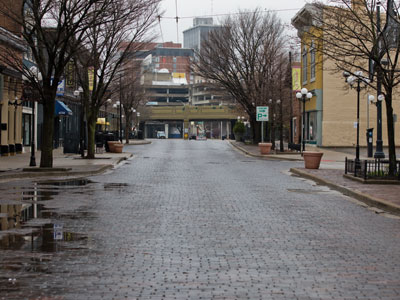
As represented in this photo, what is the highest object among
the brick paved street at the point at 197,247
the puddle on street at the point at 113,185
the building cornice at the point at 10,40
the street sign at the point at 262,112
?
the building cornice at the point at 10,40

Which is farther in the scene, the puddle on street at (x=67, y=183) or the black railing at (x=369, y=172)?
the black railing at (x=369, y=172)

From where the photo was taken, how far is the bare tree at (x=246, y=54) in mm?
52969

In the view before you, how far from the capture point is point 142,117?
358 ft

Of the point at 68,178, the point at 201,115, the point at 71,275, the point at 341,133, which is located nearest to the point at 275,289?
the point at 71,275

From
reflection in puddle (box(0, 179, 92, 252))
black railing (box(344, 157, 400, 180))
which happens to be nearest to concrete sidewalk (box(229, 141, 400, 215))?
black railing (box(344, 157, 400, 180))

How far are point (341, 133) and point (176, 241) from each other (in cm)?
4678

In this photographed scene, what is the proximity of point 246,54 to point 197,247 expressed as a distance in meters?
48.0

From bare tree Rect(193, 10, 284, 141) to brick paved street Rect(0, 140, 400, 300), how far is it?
36.9 metres

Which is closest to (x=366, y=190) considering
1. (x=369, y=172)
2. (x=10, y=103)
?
(x=369, y=172)

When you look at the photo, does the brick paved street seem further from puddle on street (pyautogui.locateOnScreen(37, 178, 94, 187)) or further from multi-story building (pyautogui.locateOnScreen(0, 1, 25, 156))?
multi-story building (pyautogui.locateOnScreen(0, 1, 25, 156))

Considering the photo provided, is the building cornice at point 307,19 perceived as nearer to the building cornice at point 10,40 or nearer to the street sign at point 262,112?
the street sign at point 262,112

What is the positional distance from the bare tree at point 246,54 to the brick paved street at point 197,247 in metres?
36.9

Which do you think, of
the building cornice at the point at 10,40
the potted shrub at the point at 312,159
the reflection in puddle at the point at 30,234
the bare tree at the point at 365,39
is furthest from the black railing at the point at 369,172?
the building cornice at the point at 10,40

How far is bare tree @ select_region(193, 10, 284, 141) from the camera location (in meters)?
53.0
